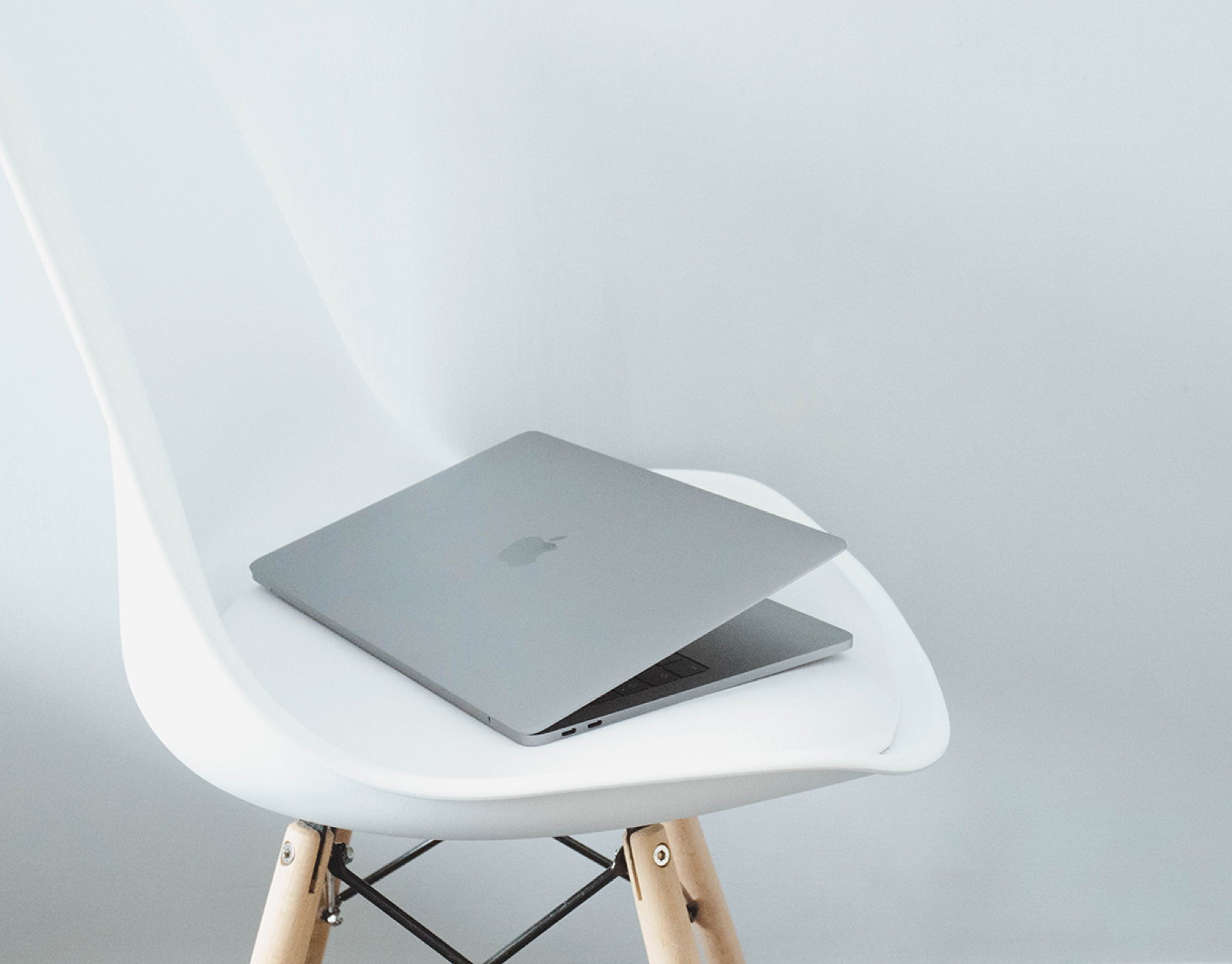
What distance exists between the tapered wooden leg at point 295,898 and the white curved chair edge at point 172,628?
117mm

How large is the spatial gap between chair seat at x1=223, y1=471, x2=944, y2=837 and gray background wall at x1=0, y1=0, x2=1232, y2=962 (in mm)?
321

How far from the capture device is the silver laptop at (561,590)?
1.66ft

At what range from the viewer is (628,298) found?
835 millimetres

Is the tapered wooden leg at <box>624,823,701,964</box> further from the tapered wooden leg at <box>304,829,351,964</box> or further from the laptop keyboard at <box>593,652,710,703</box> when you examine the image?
the tapered wooden leg at <box>304,829,351,964</box>

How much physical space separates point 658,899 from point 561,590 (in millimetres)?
Answer: 166

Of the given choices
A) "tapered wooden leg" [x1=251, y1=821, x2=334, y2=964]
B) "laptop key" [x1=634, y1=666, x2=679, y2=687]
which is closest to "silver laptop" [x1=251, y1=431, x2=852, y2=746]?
"laptop key" [x1=634, y1=666, x2=679, y2=687]

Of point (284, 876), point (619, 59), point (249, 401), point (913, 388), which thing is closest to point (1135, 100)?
point (913, 388)

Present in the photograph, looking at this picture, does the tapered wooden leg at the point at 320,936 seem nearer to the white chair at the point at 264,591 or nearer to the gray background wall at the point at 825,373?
the white chair at the point at 264,591

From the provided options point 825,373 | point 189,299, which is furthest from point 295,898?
point 825,373

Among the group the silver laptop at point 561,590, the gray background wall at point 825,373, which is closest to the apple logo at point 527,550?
the silver laptop at point 561,590

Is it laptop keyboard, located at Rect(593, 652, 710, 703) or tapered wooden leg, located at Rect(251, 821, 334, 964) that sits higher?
laptop keyboard, located at Rect(593, 652, 710, 703)

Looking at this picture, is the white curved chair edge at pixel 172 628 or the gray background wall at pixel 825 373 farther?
the gray background wall at pixel 825 373

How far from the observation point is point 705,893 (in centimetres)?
72

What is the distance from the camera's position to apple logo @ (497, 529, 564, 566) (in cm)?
60
